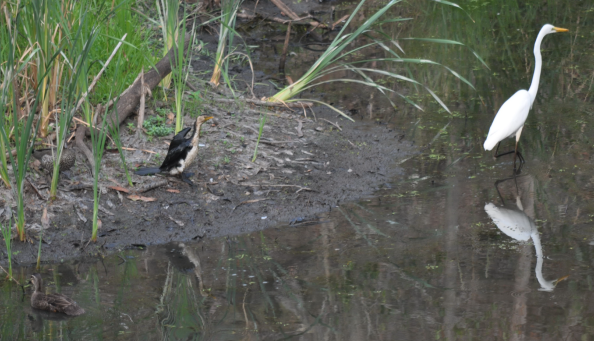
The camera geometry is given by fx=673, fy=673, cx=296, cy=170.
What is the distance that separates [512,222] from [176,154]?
2773 millimetres

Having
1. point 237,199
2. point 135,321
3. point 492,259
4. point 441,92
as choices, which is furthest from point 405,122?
point 135,321

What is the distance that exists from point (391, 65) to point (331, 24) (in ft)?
7.83

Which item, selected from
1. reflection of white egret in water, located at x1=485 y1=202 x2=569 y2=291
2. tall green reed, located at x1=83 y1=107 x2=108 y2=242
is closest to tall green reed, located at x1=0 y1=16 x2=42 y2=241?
tall green reed, located at x1=83 y1=107 x2=108 y2=242

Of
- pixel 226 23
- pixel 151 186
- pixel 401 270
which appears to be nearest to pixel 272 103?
pixel 226 23

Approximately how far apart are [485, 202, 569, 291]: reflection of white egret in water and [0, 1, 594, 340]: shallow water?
0.05ft

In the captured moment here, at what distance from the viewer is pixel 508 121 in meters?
6.45

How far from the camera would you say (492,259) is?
4668 millimetres

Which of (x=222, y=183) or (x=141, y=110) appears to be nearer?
(x=222, y=183)

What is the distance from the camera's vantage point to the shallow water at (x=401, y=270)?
12.8 feet

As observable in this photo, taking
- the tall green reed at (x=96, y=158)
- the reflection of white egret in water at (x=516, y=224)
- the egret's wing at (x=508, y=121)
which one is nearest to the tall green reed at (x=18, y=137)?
the tall green reed at (x=96, y=158)

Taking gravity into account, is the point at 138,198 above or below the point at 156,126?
below

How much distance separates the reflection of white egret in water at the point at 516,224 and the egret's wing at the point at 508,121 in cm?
86

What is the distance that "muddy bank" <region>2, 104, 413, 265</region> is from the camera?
5.19m

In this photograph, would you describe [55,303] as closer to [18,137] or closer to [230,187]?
[18,137]
